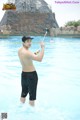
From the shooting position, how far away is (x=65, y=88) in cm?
631

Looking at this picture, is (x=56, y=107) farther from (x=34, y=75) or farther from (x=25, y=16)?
(x=25, y=16)

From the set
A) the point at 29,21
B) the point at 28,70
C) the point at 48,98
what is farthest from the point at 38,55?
the point at 29,21

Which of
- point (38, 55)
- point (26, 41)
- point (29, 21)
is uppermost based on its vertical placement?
point (26, 41)

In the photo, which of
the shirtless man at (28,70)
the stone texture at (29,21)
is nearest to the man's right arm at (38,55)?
the shirtless man at (28,70)

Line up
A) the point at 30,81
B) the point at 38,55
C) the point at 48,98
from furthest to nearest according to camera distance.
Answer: the point at 48,98 < the point at 30,81 < the point at 38,55

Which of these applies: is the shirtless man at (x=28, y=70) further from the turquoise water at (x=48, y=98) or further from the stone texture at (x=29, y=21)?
the stone texture at (x=29, y=21)

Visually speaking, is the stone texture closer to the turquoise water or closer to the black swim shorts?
the turquoise water

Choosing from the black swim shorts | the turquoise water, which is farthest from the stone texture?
the black swim shorts

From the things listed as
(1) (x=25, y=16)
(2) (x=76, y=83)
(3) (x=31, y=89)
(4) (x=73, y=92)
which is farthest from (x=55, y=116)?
(1) (x=25, y=16)

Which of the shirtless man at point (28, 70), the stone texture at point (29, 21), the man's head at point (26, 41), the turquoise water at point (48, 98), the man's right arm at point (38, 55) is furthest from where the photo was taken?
the stone texture at point (29, 21)

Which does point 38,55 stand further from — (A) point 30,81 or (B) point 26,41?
(A) point 30,81

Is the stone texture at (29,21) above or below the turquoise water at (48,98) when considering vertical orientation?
below

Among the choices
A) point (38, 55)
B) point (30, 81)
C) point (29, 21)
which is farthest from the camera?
point (29, 21)

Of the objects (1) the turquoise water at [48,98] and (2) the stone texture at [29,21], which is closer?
(1) the turquoise water at [48,98]
